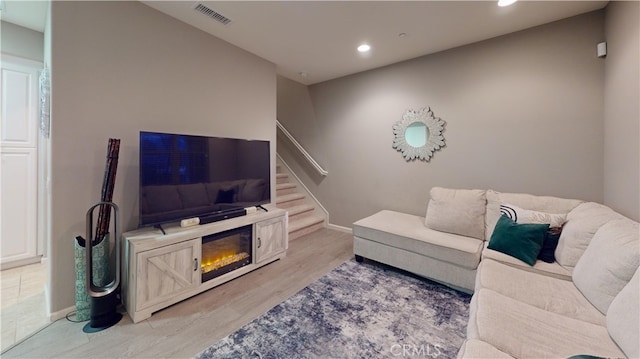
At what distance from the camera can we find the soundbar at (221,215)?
91.7 inches

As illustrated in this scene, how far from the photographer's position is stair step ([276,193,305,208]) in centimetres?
398

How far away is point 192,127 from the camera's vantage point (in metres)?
2.54

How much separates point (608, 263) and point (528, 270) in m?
0.56

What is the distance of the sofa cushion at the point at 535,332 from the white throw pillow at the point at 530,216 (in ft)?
3.43

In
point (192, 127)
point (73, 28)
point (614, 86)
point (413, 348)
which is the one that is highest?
point (73, 28)

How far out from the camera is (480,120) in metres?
2.84

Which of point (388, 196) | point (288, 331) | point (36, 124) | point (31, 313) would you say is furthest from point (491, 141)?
point (36, 124)

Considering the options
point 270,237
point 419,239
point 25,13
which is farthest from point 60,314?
point 419,239

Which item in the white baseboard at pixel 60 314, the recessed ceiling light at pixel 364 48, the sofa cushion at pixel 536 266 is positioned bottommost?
the white baseboard at pixel 60 314

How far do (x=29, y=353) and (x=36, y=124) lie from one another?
244cm

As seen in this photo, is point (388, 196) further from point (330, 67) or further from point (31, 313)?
point (31, 313)

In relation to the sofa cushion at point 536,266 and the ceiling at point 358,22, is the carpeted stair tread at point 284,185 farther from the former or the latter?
the sofa cushion at point 536,266

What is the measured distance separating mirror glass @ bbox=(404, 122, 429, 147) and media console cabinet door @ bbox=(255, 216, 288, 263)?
6.69 ft
